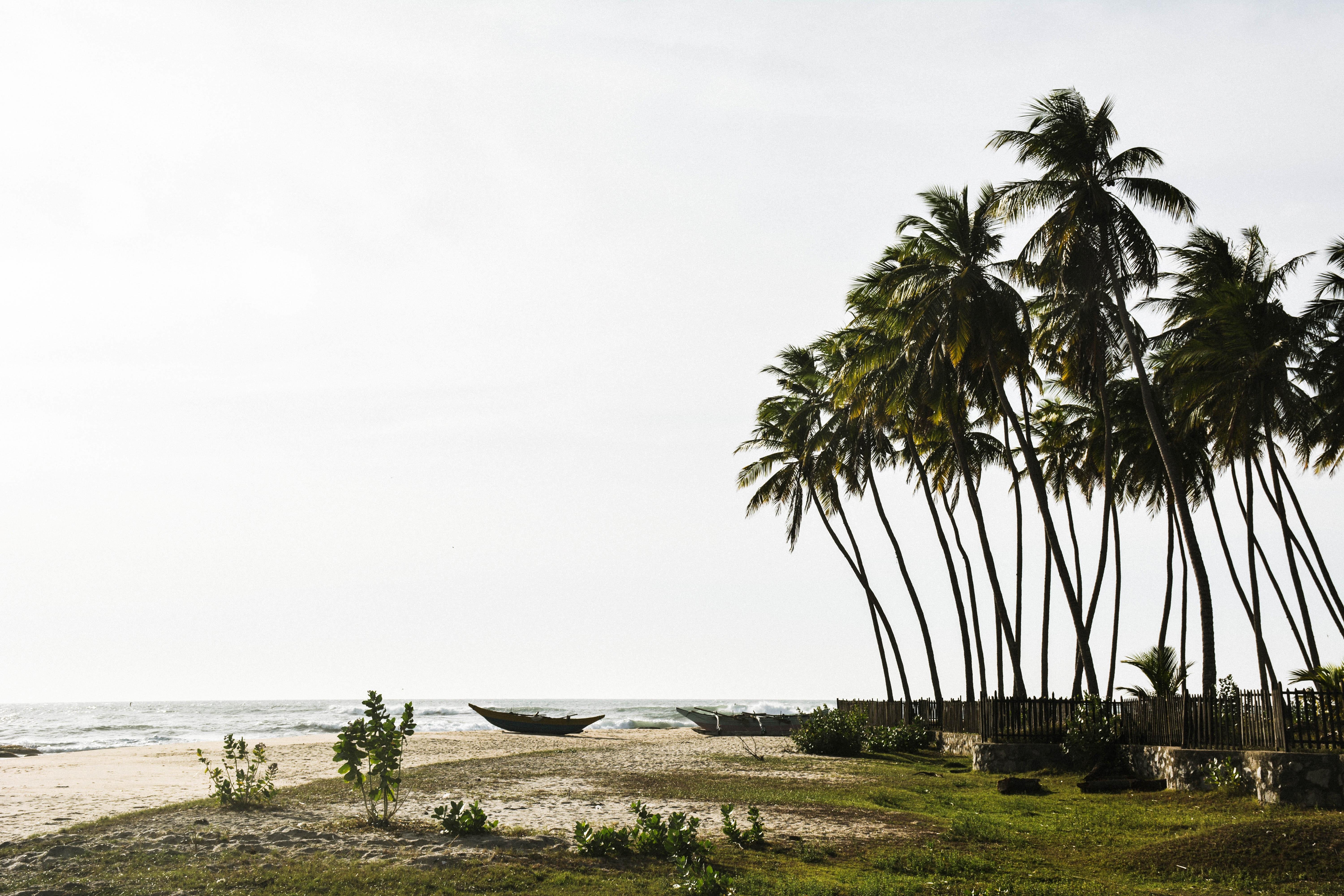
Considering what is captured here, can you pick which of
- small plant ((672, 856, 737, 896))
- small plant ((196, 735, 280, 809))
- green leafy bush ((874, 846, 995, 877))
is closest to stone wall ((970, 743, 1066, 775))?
green leafy bush ((874, 846, 995, 877))

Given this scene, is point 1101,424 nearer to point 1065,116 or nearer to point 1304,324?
point 1304,324

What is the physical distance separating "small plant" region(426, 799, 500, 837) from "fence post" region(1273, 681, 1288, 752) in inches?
458

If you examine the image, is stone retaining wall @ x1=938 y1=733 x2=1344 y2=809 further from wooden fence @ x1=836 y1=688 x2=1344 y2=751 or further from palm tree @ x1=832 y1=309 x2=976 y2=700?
palm tree @ x1=832 y1=309 x2=976 y2=700

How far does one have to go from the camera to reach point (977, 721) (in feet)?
74.4

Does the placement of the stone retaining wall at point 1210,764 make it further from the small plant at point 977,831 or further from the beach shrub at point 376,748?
the beach shrub at point 376,748

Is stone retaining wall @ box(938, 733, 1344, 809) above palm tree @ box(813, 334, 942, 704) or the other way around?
the other way around

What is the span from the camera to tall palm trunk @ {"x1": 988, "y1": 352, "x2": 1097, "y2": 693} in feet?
76.0

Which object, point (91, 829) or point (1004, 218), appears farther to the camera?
point (1004, 218)

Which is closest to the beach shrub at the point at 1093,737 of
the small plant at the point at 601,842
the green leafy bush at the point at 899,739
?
the green leafy bush at the point at 899,739

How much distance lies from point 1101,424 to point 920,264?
10192mm

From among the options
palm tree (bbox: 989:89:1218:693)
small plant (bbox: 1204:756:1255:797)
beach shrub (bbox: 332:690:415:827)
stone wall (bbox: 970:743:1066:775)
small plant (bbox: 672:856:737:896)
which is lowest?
stone wall (bbox: 970:743:1066:775)

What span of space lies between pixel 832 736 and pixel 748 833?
676 inches

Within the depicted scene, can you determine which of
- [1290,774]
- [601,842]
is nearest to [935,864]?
[601,842]

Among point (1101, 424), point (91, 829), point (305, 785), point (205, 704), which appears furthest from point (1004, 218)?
point (205, 704)
